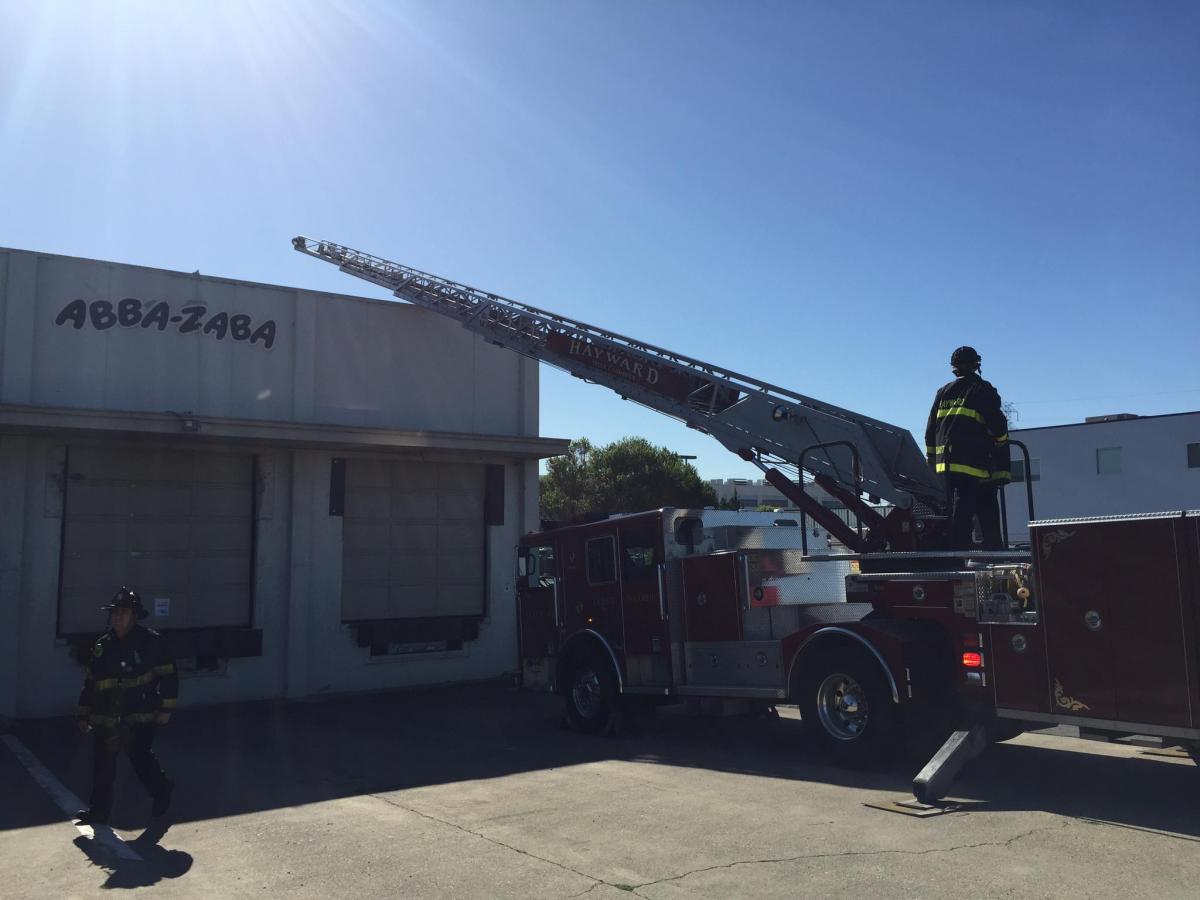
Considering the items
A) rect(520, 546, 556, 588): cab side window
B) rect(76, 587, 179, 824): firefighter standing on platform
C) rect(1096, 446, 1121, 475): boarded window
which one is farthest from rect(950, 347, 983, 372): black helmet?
rect(1096, 446, 1121, 475): boarded window

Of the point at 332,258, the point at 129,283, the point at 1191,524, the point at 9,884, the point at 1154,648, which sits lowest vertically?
the point at 9,884

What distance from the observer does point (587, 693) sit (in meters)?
11.5

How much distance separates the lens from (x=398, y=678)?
1588 centimetres

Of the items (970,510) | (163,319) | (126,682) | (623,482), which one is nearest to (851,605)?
(970,510)

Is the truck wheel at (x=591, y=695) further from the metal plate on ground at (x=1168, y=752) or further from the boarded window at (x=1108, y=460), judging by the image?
the boarded window at (x=1108, y=460)

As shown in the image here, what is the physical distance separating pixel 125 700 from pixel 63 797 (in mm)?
2100

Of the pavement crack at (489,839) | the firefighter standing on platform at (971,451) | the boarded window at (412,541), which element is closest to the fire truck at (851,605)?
the firefighter standing on platform at (971,451)

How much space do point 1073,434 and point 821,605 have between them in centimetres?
3490

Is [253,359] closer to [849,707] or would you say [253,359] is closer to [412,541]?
[412,541]

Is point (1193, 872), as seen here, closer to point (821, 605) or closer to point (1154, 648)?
point (1154, 648)

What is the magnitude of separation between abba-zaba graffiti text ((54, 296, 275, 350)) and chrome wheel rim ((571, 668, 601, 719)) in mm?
7256

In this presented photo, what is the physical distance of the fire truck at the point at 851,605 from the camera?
6.98 metres

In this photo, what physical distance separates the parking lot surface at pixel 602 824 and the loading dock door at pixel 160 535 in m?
3.17

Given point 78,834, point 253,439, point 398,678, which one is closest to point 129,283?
point 253,439
